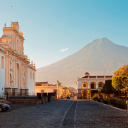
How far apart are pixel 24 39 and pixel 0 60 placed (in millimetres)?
20374

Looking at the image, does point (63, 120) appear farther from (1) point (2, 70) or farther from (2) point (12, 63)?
(2) point (12, 63)

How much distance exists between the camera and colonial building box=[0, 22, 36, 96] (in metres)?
45.4

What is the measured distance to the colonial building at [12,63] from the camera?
149ft

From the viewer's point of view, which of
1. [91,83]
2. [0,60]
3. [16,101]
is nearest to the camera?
[16,101]

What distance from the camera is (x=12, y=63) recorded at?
51.1m

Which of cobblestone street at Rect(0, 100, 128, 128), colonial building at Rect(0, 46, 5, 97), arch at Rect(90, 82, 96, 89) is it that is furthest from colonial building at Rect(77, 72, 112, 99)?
cobblestone street at Rect(0, 100, 128, 128)

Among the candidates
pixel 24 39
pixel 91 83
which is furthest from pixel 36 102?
pixel 91 83

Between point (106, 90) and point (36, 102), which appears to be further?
point (106, 90)

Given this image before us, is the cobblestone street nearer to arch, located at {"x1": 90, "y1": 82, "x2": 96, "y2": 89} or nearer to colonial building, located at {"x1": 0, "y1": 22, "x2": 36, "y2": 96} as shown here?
colonial building, located at {"x1": 0, "y1": 22, "x2": 36, "y2": 96}

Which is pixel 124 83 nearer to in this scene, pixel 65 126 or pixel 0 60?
pixel 0 60

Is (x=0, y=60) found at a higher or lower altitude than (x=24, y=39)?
lower

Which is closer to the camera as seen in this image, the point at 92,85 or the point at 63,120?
the point at 63,120

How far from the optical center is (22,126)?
489 inches

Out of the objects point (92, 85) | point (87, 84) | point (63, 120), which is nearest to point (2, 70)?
point (63, 120)
